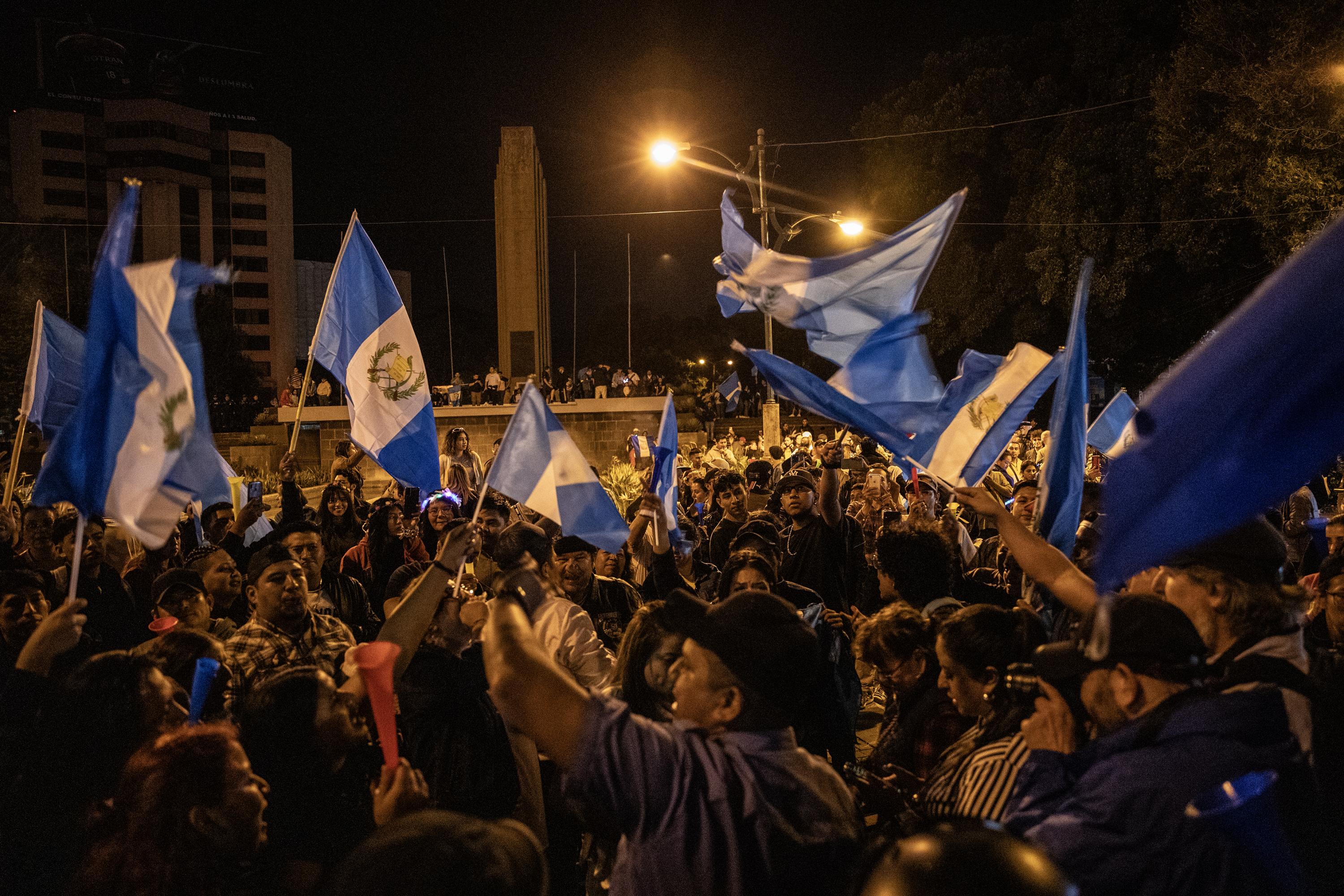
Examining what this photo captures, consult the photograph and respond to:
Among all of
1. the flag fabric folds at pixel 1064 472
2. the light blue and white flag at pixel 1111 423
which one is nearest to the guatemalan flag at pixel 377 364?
the flag fabric folds at pixel 1064 472

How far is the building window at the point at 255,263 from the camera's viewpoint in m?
76.5

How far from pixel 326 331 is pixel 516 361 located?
102ft

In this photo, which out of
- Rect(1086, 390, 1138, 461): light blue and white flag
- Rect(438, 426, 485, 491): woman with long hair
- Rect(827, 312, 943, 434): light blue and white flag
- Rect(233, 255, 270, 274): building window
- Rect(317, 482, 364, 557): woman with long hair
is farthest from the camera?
Rect(233, 255, 270, 274): building window

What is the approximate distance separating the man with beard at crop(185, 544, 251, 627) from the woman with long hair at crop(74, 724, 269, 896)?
2793 millimetres

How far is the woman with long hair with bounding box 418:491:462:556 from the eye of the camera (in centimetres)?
725

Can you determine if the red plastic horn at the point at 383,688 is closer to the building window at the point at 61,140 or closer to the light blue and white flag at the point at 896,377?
the light blue and white flag at the point at 896,377

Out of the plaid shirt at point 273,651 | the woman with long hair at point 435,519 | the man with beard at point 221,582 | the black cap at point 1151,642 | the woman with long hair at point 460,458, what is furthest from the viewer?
the woman with long hair at point 460,458

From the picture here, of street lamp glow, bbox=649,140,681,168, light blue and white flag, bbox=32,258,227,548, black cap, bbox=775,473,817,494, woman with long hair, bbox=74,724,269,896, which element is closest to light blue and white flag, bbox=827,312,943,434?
black cap, bbox=775,473,817,494

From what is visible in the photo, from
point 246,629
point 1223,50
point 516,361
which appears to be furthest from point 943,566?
point 516,361

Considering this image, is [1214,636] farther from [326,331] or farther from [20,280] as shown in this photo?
[20,280]

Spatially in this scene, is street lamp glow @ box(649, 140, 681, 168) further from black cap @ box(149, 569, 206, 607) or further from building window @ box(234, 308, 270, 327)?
building window @ box(234, 308, 270, 327)

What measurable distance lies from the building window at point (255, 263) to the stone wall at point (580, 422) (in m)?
52.3

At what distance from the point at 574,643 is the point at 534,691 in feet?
7.15

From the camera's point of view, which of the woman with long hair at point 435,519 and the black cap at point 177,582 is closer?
the black cap at point 177,582
